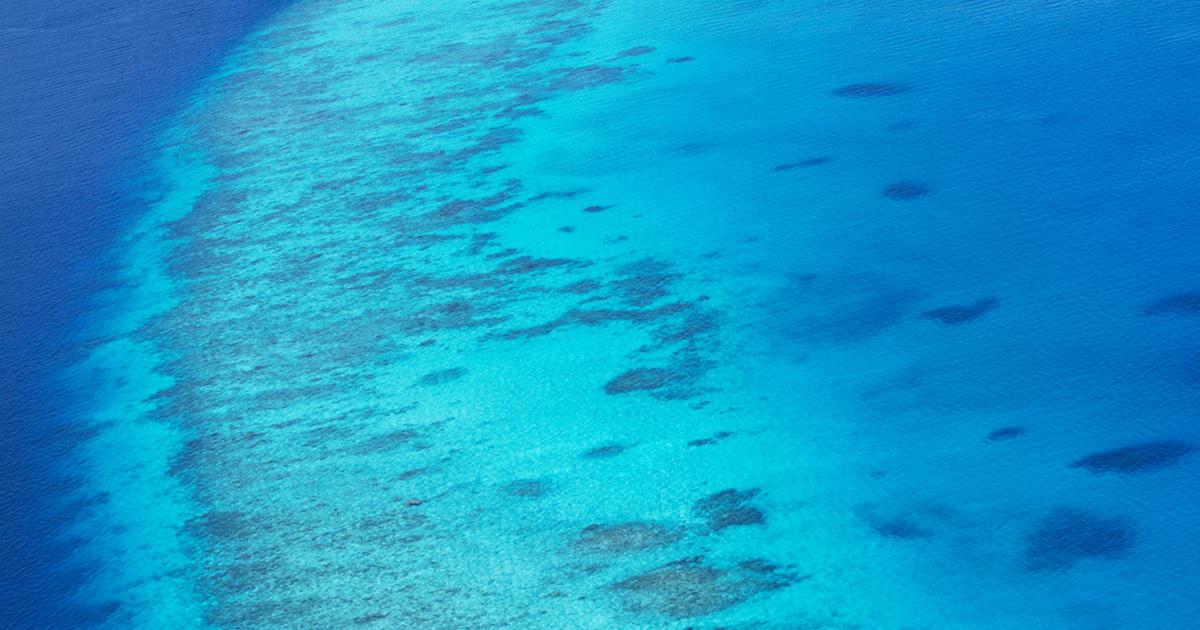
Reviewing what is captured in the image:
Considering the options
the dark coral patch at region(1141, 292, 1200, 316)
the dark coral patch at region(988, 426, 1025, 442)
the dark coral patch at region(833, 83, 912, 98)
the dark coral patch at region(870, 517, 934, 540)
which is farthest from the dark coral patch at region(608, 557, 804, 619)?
the dark coral patch at region(833, 83, 912, 98)

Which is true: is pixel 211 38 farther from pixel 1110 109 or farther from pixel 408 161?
pixel 1110 109

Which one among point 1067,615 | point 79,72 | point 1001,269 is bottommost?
point 1067,615

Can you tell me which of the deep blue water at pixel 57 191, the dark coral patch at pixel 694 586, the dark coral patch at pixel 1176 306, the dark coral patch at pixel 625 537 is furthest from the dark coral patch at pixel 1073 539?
the deep blue water at pixel 57 191

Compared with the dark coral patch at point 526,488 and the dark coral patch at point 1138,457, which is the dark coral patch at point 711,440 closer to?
the dark coral patch at point 526,488

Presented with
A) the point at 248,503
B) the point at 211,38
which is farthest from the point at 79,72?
the point at 248,503

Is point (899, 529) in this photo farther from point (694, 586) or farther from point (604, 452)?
point (604, 452)

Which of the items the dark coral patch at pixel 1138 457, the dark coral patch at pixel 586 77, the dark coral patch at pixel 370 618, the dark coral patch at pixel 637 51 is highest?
the dark coral patch at pixel 637 51
